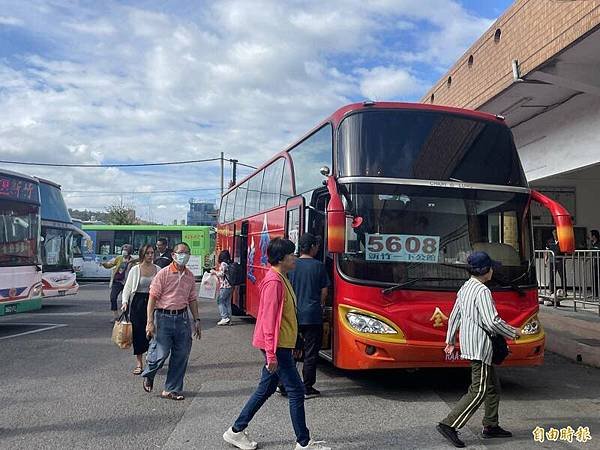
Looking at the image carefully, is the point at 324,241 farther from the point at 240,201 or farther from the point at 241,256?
the point at 240,201

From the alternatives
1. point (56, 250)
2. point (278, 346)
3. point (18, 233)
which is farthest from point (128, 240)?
point (278, 346)

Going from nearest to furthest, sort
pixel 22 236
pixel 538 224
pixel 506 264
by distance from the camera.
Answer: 1. pixel 506 264
2. pixel 22 236
3. pixel 538 224

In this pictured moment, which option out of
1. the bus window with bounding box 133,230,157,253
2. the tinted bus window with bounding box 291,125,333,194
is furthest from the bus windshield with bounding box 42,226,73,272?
the bus window with bounding box 133,230,157,253

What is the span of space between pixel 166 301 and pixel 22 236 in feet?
21.2

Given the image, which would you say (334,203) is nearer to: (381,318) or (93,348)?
(381,318)

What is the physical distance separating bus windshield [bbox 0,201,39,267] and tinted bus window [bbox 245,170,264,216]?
14.7ft

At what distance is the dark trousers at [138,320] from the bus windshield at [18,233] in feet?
16.1

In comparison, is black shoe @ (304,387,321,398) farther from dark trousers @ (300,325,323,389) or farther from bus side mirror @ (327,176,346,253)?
bus side mirror @ (327,176,346,253)

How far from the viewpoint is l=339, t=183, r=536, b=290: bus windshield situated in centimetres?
616

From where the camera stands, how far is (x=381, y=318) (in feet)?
19.6

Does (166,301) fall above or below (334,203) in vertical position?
below

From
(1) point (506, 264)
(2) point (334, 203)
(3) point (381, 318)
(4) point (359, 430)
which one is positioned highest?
(2) point (334, 203)

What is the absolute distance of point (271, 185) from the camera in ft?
33.4

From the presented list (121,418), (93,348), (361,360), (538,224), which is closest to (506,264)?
(361,360)
